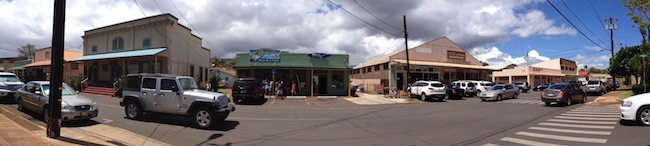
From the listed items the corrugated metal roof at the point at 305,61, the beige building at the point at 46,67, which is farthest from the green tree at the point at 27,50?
the corrugated metal roof at the point at 305,61

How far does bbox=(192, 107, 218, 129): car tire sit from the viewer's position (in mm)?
10727

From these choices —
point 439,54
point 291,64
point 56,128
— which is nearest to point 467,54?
point 439,54

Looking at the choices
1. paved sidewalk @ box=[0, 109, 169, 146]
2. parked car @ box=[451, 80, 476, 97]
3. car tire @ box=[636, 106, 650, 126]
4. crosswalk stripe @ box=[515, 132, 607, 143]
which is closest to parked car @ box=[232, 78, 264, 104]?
paved sidewalk @ box=[0, 109, 169, 146]

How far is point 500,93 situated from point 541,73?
37.8 meters

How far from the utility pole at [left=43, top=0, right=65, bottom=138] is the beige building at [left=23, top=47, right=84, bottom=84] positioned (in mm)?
33096

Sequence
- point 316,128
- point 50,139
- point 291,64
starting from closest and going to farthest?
point 50,139 < point 316,128 < point 291,64

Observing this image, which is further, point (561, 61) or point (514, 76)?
point (561, 61)

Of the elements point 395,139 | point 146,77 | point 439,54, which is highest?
point 439,54

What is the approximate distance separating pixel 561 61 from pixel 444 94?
176ft

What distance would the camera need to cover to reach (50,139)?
25.9 ft

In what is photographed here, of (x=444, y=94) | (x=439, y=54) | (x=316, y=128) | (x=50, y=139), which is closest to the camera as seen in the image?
(x=50, y=139)

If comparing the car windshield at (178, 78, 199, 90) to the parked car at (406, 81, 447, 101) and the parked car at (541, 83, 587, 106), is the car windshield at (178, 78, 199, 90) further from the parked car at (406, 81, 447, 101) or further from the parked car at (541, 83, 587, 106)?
the parked car at (406, 81, 447, 101)

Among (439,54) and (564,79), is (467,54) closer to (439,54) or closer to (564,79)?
(439,54)

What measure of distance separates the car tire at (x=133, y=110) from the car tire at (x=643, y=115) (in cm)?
1529
